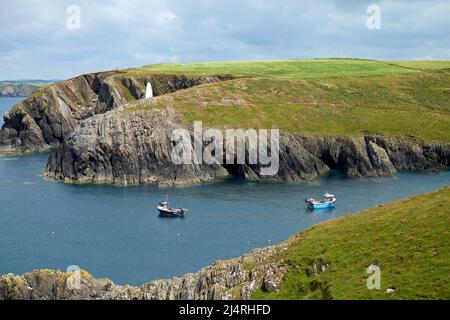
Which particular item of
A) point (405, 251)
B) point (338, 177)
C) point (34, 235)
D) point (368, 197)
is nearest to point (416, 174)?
point (338, 177)

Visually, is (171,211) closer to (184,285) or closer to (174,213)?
(174,213)

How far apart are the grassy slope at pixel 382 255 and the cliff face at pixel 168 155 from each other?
357 ft

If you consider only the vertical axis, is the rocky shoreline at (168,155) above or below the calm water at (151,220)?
above

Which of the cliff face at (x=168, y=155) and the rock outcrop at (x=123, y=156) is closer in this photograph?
the rock outcrop at (x=123, y=156)

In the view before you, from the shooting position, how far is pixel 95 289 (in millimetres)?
69438

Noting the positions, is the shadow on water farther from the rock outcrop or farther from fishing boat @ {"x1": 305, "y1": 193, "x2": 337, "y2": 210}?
the rock outcrop

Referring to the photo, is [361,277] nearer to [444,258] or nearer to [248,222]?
[444,258]

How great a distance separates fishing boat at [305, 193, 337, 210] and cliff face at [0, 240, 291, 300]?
7105 cm

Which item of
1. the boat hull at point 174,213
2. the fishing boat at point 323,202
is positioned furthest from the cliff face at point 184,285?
the fishing boat at point 323,202

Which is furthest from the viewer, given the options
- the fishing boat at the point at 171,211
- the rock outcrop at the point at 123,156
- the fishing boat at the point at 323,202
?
the rock outcrop at the point at 123,156

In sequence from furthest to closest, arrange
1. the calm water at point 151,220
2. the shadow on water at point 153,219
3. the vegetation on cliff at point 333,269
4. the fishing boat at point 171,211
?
the fishing boat at point 171,211, the shadow on water at point 153,219, the calm water at point 151,220, the vegetation on cliff at point 333,269

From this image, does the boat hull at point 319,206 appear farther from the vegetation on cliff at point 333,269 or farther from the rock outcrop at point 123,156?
the vegetation on cliff at point 333,269

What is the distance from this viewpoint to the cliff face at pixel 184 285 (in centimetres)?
5825

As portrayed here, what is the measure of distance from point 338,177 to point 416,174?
24.3 meters
